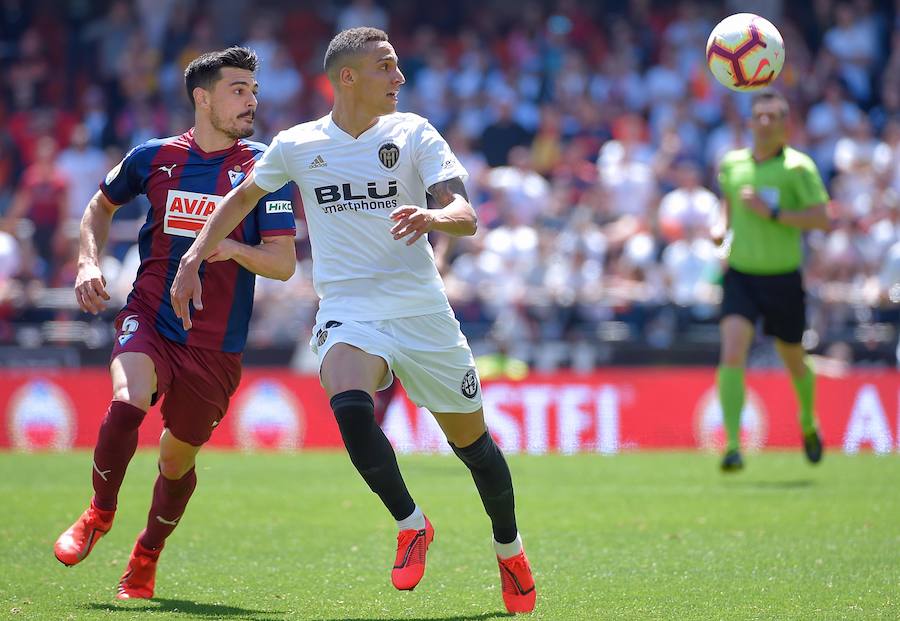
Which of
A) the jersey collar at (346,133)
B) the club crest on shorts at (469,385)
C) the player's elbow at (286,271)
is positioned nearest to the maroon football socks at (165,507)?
the player's elbow at (286,271)

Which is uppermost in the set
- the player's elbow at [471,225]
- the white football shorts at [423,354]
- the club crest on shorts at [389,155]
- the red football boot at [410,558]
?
the club crest on shorts at [389,155]

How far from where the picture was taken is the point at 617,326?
16188 millimetres

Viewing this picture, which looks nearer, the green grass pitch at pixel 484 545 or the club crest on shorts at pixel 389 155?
the club crest on shorts at pixel 389 155

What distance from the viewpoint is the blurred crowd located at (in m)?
16.3

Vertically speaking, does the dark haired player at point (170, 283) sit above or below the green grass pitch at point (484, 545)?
above

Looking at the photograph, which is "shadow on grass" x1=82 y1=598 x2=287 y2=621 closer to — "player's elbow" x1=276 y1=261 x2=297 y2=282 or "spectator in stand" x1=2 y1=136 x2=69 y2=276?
"player's elbow" x1=276 y1=261 x2=297 y2=282

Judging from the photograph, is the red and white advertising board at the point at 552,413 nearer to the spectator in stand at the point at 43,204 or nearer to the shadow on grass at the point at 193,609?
the spectator in stand at the point at 43,204

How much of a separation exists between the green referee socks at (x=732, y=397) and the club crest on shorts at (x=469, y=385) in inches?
213

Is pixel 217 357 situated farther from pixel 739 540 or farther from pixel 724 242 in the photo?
pixel 724 242

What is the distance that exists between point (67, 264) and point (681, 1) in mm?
11272

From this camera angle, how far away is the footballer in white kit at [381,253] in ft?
19.6

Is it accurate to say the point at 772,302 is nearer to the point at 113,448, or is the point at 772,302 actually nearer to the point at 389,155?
the point at 389,155

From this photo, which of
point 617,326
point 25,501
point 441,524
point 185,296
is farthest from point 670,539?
point 617,326

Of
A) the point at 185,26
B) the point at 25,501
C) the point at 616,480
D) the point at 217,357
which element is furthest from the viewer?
the point at 185,26
